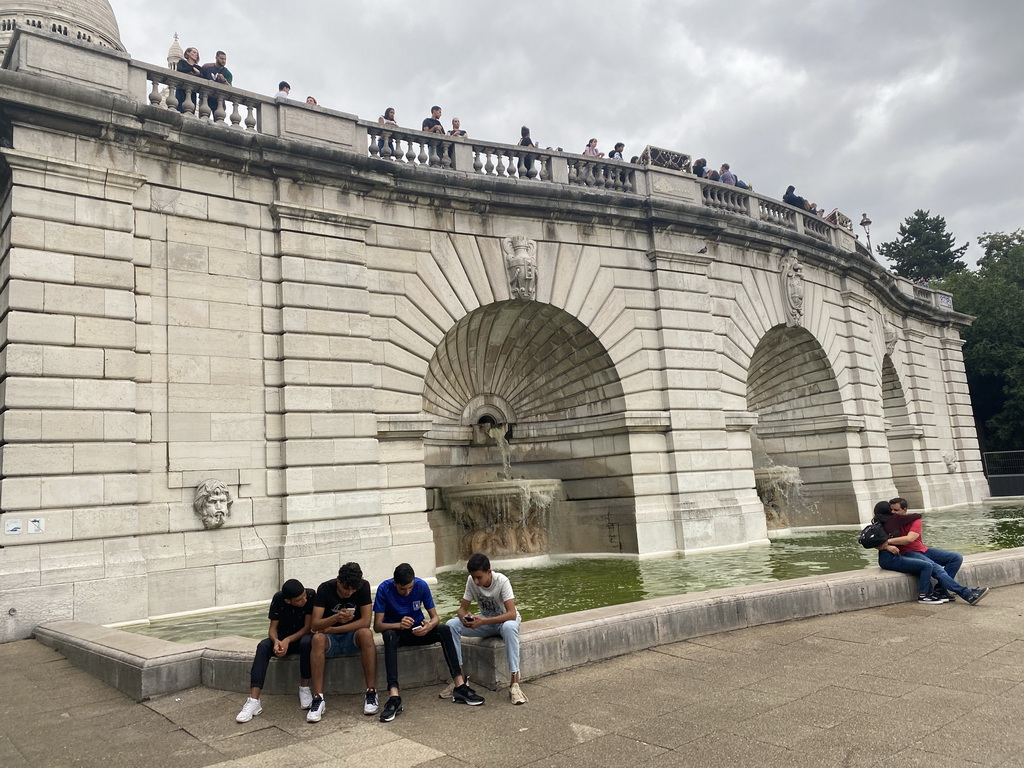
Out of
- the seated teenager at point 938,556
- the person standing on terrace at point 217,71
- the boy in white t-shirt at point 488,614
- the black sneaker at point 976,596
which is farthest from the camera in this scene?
the person standing on terrace at point 217,71

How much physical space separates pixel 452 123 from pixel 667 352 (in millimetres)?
7251

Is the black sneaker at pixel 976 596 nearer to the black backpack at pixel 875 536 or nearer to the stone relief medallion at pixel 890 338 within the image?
the black backpack at pixel 875 536

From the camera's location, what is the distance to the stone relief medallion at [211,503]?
449 inches

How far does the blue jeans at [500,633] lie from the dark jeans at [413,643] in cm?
7

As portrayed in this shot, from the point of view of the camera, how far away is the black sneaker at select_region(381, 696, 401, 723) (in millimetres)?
5465

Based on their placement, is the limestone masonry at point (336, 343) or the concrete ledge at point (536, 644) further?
the limestone masonry at point (336, 343)

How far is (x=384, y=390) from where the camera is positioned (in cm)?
1368

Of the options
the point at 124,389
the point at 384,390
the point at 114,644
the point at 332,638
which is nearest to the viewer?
the point at 332,638

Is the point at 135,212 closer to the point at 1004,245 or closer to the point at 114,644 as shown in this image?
the point at 114,644

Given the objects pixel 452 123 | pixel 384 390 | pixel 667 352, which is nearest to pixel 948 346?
pixel 667 352

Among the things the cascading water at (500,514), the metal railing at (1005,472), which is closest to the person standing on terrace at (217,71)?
the cascading water at (500,514)

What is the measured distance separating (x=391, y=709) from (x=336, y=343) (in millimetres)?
8450

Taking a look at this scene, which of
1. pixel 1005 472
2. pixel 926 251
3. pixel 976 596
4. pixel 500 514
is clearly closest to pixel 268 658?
pixel 976 596

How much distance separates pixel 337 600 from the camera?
624cm
